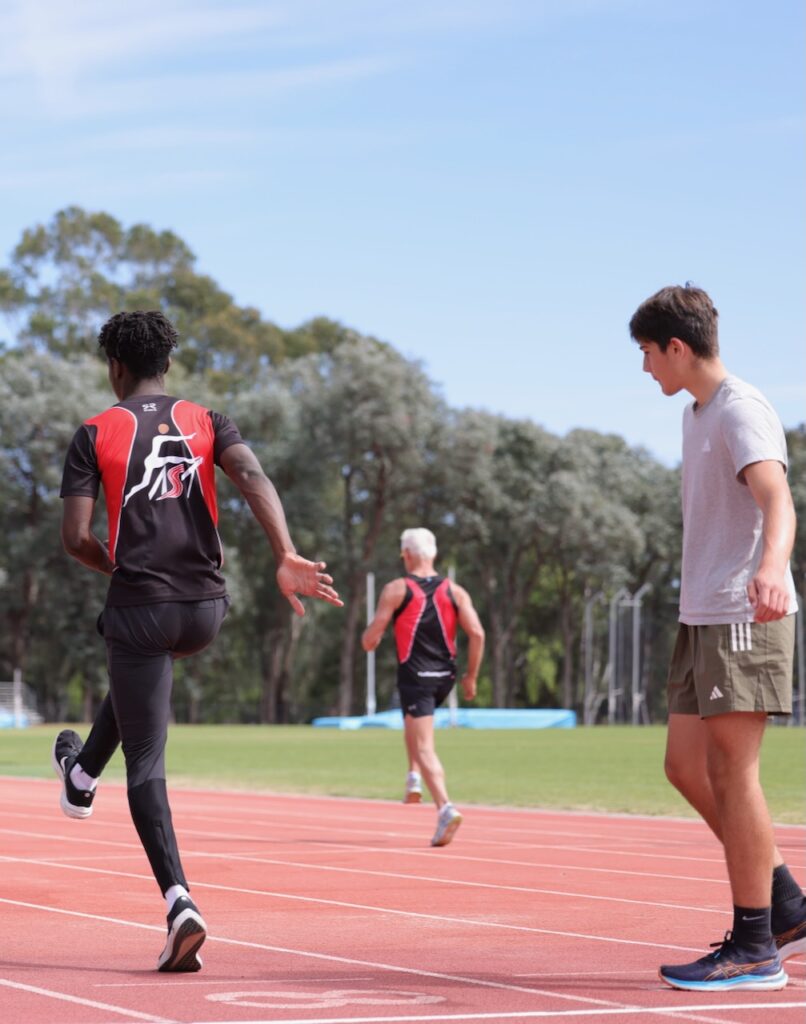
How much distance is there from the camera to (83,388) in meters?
60.9

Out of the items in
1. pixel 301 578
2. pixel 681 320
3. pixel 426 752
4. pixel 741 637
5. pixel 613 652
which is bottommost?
pixel 426 752

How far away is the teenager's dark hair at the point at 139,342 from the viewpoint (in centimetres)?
656

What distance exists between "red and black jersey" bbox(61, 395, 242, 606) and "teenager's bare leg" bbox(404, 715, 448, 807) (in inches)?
239

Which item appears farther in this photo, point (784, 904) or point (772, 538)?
point (784, 904)

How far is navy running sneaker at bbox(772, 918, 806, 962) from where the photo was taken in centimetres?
615

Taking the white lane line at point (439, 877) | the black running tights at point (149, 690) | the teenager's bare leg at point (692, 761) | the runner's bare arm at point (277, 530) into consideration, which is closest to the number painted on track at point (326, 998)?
the black running tights at point (149, 690)

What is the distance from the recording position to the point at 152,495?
6316 millimetres

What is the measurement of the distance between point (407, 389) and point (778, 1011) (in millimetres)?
59787

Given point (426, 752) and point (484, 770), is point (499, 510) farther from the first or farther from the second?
point (426, 752)

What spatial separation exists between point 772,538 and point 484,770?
1870cm

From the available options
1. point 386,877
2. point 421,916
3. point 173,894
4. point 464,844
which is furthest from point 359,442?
point 173,894

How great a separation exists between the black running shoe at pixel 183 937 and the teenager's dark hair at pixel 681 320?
245 cm

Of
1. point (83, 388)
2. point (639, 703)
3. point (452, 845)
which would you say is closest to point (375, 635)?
point (452, 845)

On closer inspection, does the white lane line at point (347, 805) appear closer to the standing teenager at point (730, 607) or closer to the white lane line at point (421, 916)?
the white lane line at point (421, 916)
